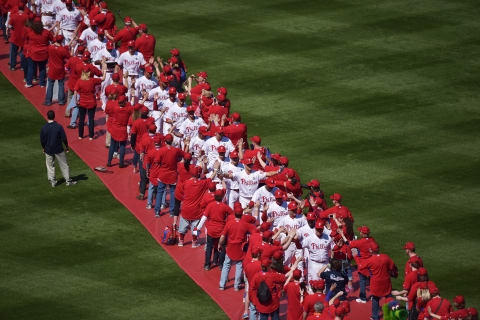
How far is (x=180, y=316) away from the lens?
17.3m

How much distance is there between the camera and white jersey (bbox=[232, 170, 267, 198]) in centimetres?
1952

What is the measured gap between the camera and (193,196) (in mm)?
19344

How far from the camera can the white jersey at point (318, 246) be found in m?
17.7

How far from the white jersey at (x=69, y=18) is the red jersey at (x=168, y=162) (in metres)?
7.96

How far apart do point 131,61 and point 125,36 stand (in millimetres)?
1709

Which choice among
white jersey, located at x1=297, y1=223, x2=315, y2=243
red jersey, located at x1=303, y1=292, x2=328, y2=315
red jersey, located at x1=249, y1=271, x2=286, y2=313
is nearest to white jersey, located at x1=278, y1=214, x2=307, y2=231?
white jersey, located at x1=297, y1=223, x2=315, y2=243

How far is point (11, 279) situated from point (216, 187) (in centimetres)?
486

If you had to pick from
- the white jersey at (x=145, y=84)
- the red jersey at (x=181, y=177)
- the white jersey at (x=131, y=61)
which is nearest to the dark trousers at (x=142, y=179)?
the red jersey at (x=181, y=177)

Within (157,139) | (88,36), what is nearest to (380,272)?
(157,139)

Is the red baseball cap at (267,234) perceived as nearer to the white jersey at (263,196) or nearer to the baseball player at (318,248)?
the baseball player at (318,248)

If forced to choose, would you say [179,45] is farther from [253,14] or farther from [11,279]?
[11,279]

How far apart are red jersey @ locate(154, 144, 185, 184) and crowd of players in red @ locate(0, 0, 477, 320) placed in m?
0.02

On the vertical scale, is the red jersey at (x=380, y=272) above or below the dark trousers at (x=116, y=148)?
below

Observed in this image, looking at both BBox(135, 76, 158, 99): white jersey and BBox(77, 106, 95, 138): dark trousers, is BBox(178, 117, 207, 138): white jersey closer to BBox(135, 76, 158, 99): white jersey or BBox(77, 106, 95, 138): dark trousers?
BBox(135, 76, 158, 99): white jersey
